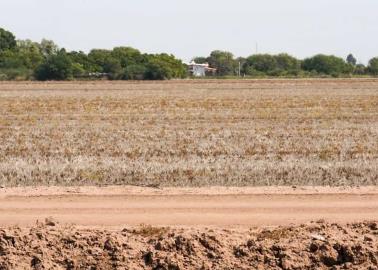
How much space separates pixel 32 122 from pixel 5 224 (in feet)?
55.3

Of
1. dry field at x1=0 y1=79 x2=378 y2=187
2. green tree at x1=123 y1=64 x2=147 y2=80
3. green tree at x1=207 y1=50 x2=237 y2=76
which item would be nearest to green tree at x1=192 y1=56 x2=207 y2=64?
green tree at x1=207 y1=50 x2=237 y2=76

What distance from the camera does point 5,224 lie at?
10.6 meters

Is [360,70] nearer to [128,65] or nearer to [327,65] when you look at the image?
[327,65]

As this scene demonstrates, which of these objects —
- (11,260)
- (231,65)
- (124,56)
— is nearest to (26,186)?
(11,260)

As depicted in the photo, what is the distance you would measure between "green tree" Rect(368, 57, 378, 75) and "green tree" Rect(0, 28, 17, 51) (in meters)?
53.0

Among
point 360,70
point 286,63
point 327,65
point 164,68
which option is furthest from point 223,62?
point 164,68

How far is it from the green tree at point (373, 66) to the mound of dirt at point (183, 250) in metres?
98.1

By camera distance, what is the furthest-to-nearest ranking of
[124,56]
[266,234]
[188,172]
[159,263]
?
[124,56], [188,172], [266,234], [159,263]

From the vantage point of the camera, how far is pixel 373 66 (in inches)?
4225

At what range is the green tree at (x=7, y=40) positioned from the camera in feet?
384

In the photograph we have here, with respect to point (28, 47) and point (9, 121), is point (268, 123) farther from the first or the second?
point (28, 47)

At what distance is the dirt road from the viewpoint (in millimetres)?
10805

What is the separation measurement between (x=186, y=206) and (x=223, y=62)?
384ft

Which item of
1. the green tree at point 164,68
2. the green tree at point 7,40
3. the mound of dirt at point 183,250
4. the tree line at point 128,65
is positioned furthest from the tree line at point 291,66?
the mound of dirt at point 183,250
